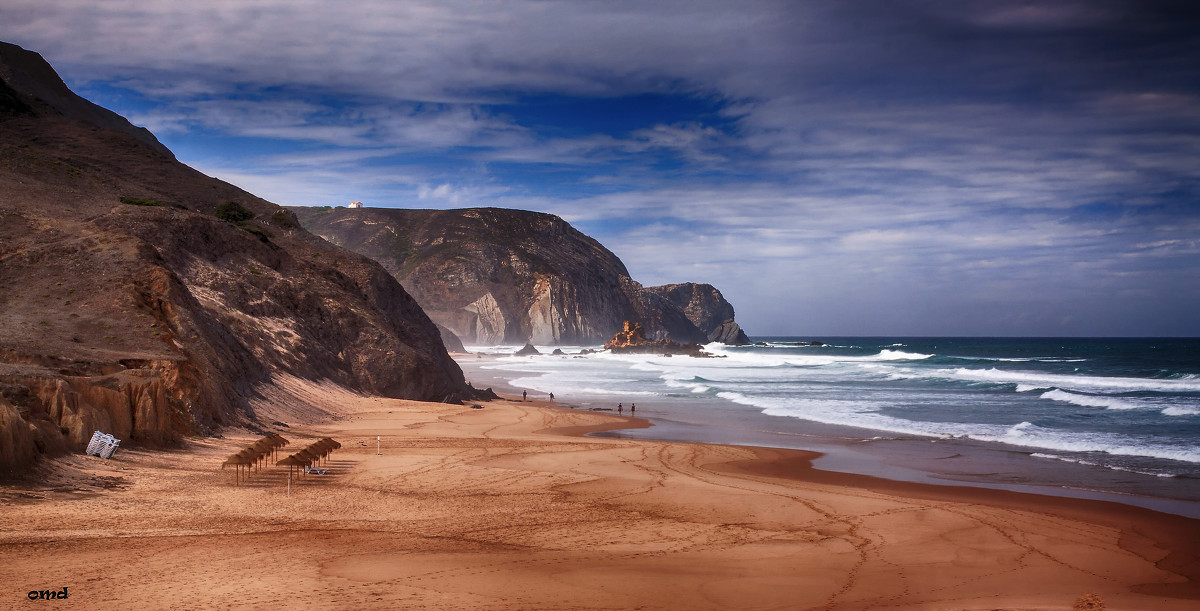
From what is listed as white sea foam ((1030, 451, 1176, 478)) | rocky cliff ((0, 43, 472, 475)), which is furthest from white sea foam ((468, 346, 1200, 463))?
rocky cliff ((0, 43, 472, 475))

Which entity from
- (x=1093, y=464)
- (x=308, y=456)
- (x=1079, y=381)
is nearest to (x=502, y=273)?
(x=1079, y=381)

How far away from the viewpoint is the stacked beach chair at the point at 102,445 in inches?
465

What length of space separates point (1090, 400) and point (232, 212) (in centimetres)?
3811

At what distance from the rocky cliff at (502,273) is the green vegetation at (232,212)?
70160 mm

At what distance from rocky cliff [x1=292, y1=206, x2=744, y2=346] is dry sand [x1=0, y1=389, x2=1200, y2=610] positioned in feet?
315

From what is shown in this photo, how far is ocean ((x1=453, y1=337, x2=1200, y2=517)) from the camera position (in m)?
15.7

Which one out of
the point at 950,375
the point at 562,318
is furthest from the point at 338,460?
the point at 562,318

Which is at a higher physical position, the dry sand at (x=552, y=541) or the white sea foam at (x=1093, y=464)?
the dry sand at (x=552, y=541)

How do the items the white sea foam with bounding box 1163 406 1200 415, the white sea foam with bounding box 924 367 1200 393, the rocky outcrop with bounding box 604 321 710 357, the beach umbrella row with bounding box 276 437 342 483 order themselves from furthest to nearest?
the rocky outcrop with bounding box 604 321 710 357
the white sea foam with bounding box 924 367 1200 393
the white sea foam with bounding box 1163 406 1200 415
the beach umbrella row with bounding box 276 437 342 483

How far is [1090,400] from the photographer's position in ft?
101

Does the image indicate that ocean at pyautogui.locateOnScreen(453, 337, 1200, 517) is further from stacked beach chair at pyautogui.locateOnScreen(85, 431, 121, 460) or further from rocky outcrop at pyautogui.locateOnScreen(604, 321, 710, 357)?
rocky outcrop at pyautogui.locateOnScreen(604, 321, 710, 357)

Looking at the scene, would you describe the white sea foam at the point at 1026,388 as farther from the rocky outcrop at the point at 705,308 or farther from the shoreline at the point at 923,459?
the rocky outcrop at the point at 705,308

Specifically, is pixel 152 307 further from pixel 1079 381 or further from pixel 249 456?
pixel 1079 381
